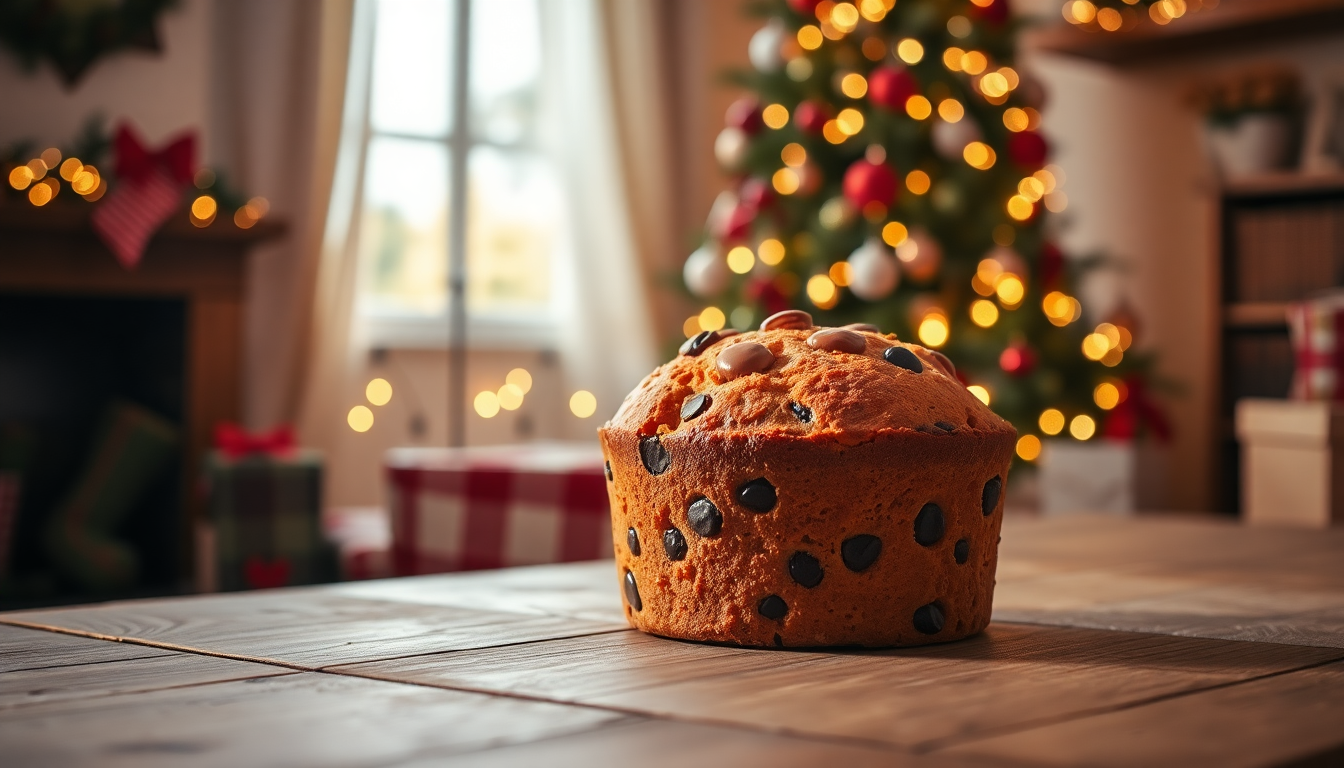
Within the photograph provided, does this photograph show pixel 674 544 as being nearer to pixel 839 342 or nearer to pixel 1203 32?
pixel 839 342

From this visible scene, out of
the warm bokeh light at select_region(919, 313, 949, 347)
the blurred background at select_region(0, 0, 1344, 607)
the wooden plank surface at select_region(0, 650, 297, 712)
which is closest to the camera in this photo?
the wooden plank surface at select_region(0, 650, 297, 712)

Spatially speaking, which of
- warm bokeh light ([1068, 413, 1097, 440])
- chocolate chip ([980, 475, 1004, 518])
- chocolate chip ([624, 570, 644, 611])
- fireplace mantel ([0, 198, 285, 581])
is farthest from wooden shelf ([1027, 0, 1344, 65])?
chocolate chip ([624, 570, 644, 611])

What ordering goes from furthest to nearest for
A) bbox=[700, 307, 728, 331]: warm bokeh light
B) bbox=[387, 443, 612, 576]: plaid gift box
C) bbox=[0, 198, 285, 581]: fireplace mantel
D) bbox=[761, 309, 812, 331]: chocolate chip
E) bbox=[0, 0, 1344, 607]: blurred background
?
1. bbox=[700, 307, 728, 331]: warm bokeh light
2. bbox=[0, 0, 1344, 607]: blurred background
3. bbox=[0, 198, 285, 581]: fireplace mantel
4. bbox=[387, 443, 612, 576]: plaid gift box
5. bbox=[761, 309, 812, 331]: chocolate chip

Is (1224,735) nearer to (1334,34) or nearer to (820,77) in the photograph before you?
(820,77)

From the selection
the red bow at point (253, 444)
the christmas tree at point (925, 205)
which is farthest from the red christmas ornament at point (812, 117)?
the red bow at point (253, 444)

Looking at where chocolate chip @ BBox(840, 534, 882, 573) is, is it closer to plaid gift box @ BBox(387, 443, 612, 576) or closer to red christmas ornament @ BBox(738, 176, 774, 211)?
plaid gift box @ BBox(387, 443, 612, 576)

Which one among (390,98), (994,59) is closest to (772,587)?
(994,59)

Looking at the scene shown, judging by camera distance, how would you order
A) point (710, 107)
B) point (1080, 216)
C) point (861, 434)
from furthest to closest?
point (710, 107) < point (1080, 216) < point (861, 434)
